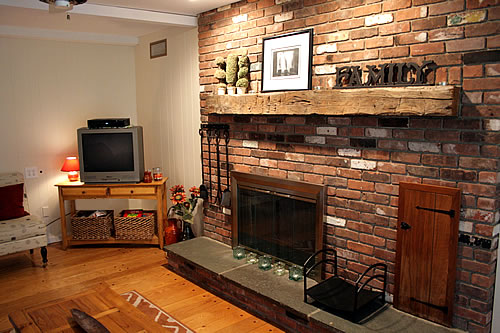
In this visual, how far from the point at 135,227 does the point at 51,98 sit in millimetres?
1776

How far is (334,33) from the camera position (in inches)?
110

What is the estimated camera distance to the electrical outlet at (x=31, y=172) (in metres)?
4.65

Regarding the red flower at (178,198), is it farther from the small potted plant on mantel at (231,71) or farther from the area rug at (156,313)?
the small potted plant on mantel at (231,71)

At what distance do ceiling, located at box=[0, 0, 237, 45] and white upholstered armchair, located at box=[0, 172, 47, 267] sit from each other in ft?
5.05

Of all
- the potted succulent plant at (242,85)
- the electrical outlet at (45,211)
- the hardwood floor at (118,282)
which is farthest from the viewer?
the electrical outlet at (45,211)

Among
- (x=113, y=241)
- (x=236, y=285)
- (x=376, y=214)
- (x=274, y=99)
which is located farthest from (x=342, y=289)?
(x=113, y=241)

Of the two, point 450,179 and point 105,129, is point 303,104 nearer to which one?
point 450,179

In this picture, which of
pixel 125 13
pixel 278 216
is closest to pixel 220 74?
pixel 125 13

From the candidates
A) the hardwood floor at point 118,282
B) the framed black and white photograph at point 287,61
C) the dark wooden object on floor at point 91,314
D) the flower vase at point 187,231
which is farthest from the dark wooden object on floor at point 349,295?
the flower vase at point 187,231

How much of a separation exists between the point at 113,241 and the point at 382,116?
3.31m

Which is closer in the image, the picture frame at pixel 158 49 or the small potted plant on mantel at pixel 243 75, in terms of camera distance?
the small potted plant on mantel at pixel 243 75

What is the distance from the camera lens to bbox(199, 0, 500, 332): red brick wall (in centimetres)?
219

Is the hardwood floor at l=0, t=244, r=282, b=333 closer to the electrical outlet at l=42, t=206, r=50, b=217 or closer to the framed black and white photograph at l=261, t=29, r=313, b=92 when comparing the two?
the electrical outlet at l=42, t=206, r=50, b=217

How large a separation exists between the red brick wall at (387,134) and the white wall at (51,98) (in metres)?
2.20
